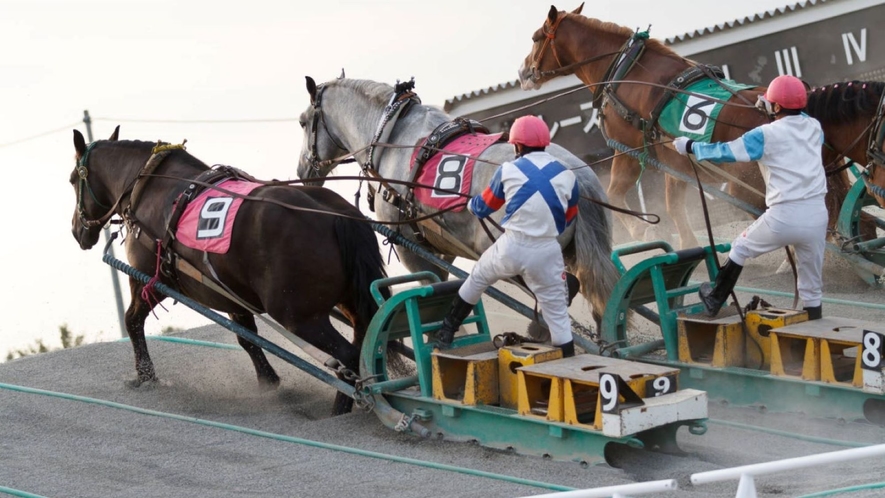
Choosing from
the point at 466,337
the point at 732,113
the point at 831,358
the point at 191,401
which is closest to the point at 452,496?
the point at 466,337

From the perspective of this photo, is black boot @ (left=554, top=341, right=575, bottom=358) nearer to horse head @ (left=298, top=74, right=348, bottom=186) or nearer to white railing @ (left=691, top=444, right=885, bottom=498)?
white railing @ (left=691, top=444, right=885, bottom=498)

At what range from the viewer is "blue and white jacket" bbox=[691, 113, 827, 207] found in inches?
232

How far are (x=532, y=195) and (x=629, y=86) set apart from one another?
345 centimetres

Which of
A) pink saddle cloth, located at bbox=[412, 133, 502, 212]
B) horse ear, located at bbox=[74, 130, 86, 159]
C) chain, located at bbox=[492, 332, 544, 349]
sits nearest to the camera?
chain, located at bbox=[492, 332, 544, 349]

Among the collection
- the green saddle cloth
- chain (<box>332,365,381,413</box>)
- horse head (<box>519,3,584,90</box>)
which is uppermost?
horse head (<box>519,3,584,90</box>)

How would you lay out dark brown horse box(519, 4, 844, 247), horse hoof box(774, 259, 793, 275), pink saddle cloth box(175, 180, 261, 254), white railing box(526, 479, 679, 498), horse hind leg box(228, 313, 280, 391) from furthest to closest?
horse hoof box(774, 259, 793, 275), dark brown horse box(519, 4, 844, 247), horse hind leg box(228, 313, 280, 391), pink saddle cloth box(175, 180, 261, 254), white railing box(526, 479, 679, 498)

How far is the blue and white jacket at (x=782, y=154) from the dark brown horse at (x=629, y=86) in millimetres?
2048

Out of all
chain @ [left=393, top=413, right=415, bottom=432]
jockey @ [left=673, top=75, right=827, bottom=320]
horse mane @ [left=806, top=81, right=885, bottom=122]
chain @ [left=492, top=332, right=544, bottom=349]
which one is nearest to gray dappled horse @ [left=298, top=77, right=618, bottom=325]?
chain @ [left=492, top=332, right=544, bottom=349]

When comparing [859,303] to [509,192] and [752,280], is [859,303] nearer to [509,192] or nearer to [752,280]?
[752,280]

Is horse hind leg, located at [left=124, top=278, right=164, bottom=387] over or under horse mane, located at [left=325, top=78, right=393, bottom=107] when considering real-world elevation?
under

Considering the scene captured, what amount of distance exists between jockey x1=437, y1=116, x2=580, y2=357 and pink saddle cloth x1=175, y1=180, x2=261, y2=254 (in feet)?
5.00

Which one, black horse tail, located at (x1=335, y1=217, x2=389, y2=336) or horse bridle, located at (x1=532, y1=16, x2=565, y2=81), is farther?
horse bridle, located at (x1=532, y1=16, x2=565, y2=81)

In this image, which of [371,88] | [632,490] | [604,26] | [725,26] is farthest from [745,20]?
[632,490]

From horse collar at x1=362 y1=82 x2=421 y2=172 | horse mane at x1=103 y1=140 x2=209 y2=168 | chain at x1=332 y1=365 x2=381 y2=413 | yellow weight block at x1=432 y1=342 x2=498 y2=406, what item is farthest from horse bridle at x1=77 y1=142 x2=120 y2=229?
yellow weight block at x1=432 y1=342 x2=498 y2=406
